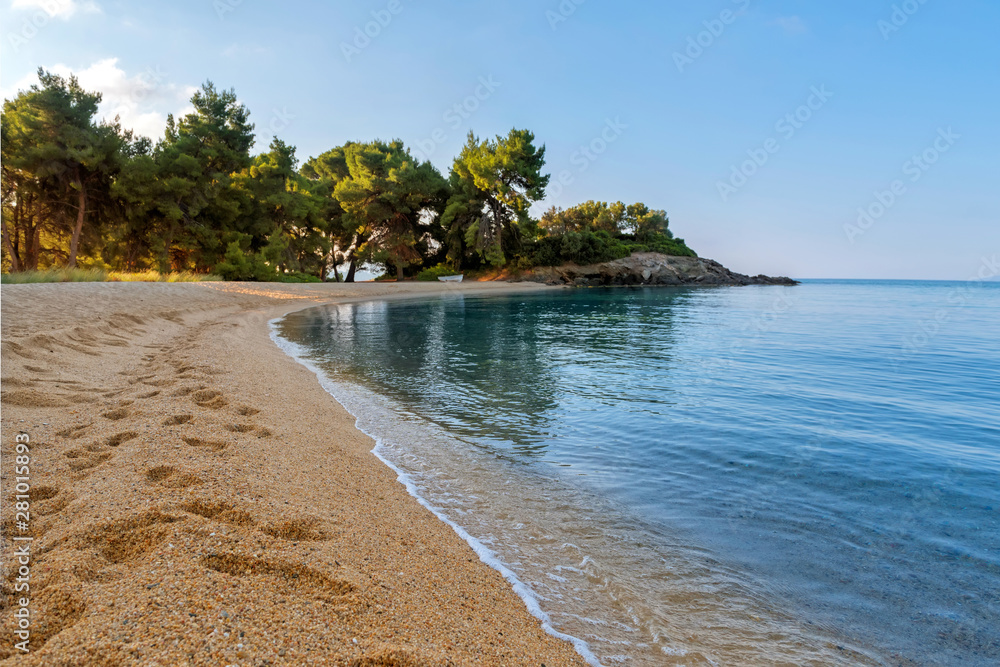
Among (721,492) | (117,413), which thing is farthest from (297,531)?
(721,492)

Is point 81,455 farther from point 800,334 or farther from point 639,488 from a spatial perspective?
point 800,334

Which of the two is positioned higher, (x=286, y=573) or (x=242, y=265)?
(x=242, y=265)

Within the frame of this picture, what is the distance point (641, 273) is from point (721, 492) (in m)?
55.7

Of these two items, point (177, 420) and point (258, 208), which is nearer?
point (177, 420)

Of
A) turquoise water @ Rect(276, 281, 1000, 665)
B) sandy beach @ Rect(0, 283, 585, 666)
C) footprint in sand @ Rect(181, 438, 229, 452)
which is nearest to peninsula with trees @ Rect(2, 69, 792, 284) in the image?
turquoise water @ Rect(276, 281, 1000, 665)

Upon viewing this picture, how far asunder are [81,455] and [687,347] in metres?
12.3

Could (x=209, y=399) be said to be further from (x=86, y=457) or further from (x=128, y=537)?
(x=128, y=537)

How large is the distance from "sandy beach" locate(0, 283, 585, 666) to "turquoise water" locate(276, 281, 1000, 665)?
53cm

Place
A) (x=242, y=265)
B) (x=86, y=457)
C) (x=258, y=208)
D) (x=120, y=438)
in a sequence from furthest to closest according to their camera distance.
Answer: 1. (x=258, y=208)
2. (x=242, y=265)
3. (x=120, y=438)
4. (x=86, y=457)

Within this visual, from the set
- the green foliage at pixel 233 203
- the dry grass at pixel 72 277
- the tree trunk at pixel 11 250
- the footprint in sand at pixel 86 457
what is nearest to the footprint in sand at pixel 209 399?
the footprint in sand at pixel 86 457

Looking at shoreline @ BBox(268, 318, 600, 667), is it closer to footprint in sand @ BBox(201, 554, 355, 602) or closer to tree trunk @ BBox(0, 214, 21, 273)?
footprint in sand @ BBox(201, 554, 355, 602)

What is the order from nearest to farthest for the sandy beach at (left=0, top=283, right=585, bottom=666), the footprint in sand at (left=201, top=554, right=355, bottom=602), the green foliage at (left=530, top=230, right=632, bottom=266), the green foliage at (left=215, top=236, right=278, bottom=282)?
1. the sandy beach at (left=0, top=283, right=585, bottom=666)
2. the footprint in sand at (left=201, top=554, right=355, bottom=602)
3. the green foliage at (left=215, top=236, right=278, bottom=282)
4. the green foliage at (left=530, top=230, right=632, bottom=266)

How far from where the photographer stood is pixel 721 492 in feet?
14.0

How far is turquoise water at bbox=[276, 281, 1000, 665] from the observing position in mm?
2646
